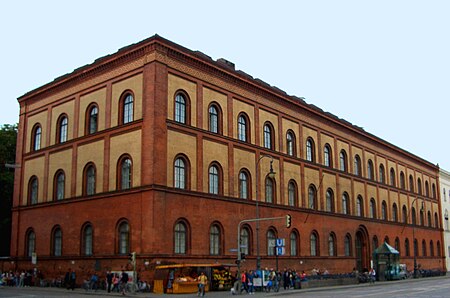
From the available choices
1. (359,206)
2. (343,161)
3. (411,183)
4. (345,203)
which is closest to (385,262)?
(345,203)

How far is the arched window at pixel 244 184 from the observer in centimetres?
4410

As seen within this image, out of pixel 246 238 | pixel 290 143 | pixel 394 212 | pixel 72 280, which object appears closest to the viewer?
pixel 72 280

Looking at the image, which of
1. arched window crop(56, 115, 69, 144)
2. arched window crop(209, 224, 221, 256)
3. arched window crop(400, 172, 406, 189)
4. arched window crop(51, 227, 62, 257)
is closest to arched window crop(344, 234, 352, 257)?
arched window crop(400, 172, 406, 189)

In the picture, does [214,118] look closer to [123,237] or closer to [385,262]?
[123,237]

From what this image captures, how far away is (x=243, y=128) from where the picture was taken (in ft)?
151

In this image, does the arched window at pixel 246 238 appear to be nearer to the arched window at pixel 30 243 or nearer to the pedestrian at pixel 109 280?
the pedestrian at pixel 109 280

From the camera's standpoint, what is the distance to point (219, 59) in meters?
48.3

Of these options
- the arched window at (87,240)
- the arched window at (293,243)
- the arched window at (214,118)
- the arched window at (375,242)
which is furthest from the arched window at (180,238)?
the arched window at (375,242)

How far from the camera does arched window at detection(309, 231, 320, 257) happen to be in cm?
5156

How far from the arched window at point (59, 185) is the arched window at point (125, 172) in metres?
7.23

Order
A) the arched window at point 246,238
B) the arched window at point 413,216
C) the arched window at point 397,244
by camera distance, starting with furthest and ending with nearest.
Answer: the arched window at point 413,216
the arched window at point 397,244
the arched window at point 246,238

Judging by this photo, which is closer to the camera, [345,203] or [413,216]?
[345,203]

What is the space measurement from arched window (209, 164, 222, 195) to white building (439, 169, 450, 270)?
182ft

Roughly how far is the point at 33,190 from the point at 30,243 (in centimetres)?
454
